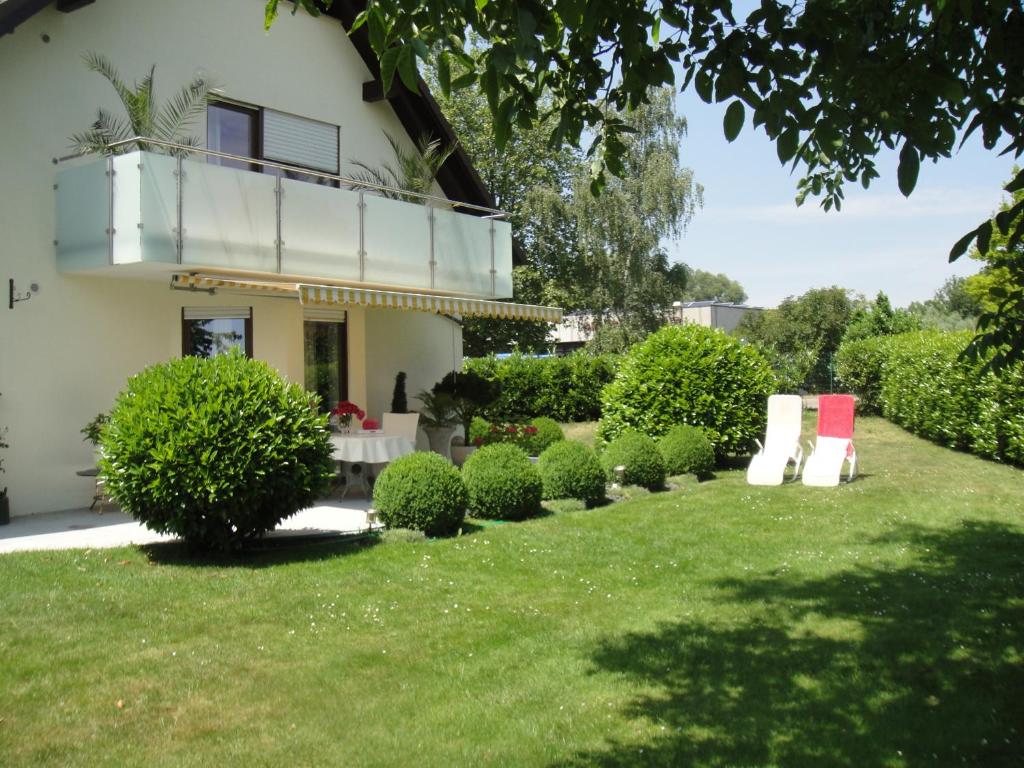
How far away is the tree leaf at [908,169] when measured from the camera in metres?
4.66

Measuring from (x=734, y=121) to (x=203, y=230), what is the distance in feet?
36.2

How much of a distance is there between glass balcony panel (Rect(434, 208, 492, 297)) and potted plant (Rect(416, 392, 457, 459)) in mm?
2379

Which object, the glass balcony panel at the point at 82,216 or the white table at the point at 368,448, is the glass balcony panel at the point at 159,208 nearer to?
the glass balcony panel at the point at 82,216

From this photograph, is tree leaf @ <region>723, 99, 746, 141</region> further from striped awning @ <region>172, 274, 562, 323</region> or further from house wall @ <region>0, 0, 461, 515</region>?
house wall @ <region>0, 0, 461, 515</region>

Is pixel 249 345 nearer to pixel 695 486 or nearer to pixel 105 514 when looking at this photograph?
pixel 105 514

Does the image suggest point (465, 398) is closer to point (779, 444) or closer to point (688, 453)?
point (688, 453)

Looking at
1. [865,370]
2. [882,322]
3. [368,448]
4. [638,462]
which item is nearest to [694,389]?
[638,462]

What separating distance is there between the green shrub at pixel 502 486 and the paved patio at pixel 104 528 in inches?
65.1

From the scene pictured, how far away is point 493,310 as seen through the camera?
58.4ft

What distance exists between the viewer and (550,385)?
30.1 m

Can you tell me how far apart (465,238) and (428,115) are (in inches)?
127

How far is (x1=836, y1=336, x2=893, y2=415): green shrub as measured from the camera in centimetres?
2581

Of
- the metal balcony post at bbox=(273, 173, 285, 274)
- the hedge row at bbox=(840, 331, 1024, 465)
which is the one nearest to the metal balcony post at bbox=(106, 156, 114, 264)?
the metal balcony post at bbox=(273, 173, 285, 274)

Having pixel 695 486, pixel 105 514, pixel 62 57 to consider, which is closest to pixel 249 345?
pixel 105 514
